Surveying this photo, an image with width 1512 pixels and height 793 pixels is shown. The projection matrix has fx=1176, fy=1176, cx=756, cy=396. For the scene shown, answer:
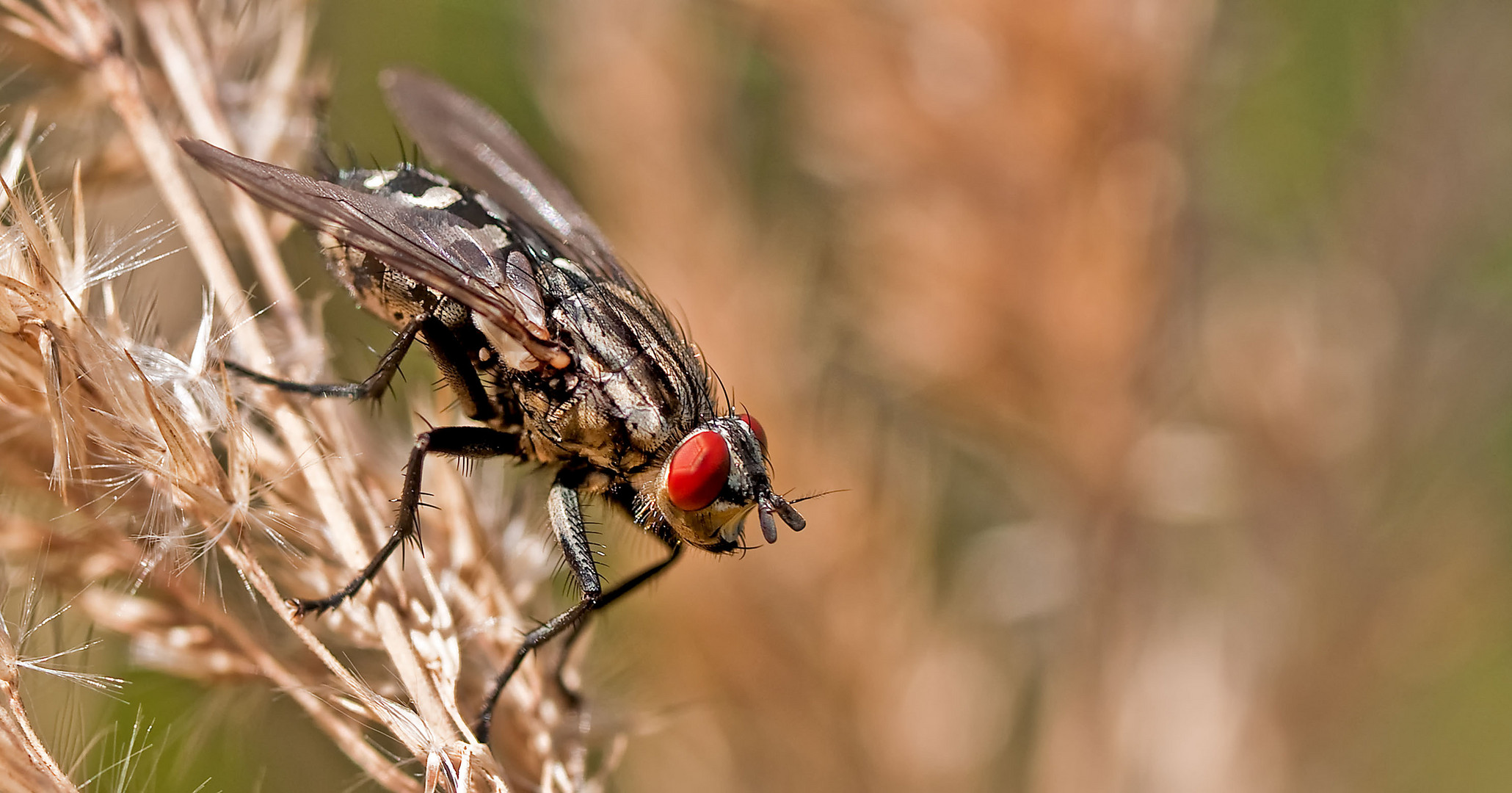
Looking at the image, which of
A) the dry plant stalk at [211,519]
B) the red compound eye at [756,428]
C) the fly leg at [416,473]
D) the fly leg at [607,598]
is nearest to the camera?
the dry plant stalk at [211,519]

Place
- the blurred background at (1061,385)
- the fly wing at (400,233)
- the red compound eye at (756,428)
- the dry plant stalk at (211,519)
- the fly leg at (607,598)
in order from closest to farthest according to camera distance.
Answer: the dry plant stalk at (211,519) → the fly wing at (400,233) → the fly leg at (607,598) → the red compound eye at (756,428) → the blurred background at (1061,385)

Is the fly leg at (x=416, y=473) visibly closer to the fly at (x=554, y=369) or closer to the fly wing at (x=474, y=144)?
the fly at (x=554, y=369)

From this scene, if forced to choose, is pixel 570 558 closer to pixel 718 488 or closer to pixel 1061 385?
pixel 718 488

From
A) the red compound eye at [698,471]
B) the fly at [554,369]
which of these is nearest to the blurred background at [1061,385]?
the fly at [554,369]

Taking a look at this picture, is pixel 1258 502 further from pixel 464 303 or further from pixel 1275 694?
pixel 464 303

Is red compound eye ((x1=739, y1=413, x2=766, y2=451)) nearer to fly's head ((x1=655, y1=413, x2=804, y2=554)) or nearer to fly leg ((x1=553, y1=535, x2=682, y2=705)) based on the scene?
fly's head ((x1=655, y1=413, x2=804, y2=554))

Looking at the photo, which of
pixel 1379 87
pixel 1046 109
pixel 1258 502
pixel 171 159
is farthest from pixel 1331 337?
pixel 171 159
